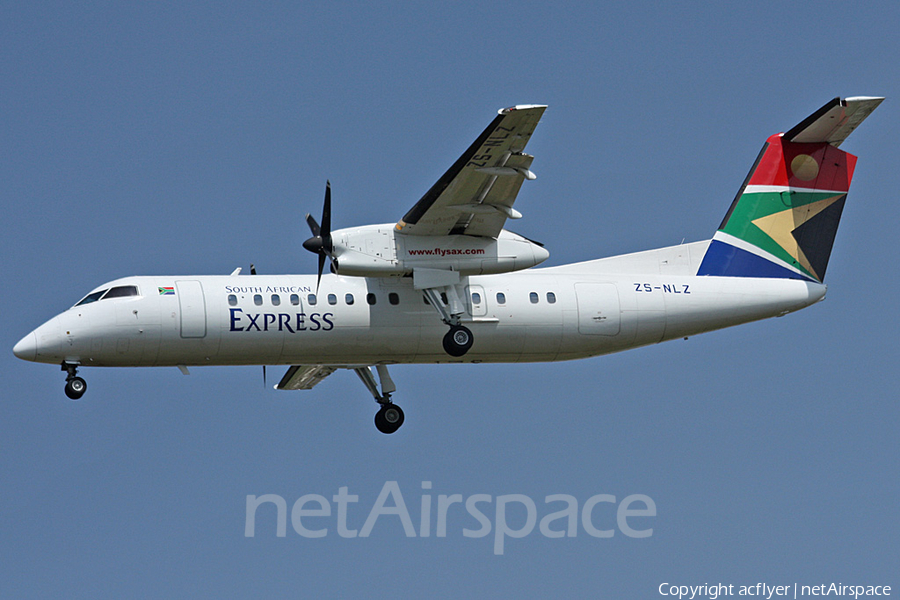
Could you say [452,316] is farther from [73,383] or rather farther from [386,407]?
[73,383]

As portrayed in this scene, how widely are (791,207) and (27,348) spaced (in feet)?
42.7

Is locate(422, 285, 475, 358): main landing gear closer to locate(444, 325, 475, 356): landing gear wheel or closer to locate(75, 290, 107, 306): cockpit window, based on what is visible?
locate(444, 325, 475, 356): landing gear wheel

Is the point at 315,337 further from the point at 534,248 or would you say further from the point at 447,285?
the point at 534,248

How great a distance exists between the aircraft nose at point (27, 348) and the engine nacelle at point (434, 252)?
185 inches

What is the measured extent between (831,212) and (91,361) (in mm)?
12810

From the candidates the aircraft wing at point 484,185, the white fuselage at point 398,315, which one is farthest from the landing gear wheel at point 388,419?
the aircraft wing at point 484,185

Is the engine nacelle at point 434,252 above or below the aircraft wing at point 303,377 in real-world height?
above

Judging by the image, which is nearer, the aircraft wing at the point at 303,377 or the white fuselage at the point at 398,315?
the white fuselage at the point at 398,315

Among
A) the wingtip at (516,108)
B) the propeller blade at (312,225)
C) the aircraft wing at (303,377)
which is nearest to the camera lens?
the wingtip at (516,108)

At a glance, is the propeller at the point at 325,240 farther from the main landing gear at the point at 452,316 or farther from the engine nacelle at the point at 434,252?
the main landing gear at the point at 452,316

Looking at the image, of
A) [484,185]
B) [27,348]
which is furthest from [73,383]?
[484,185]

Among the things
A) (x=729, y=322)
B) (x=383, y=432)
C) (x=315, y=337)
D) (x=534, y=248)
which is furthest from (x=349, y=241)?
(x=729, y=322)

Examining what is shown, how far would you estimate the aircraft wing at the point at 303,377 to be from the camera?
21.4 meters

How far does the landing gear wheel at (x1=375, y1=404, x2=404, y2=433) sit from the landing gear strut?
16.9ft
